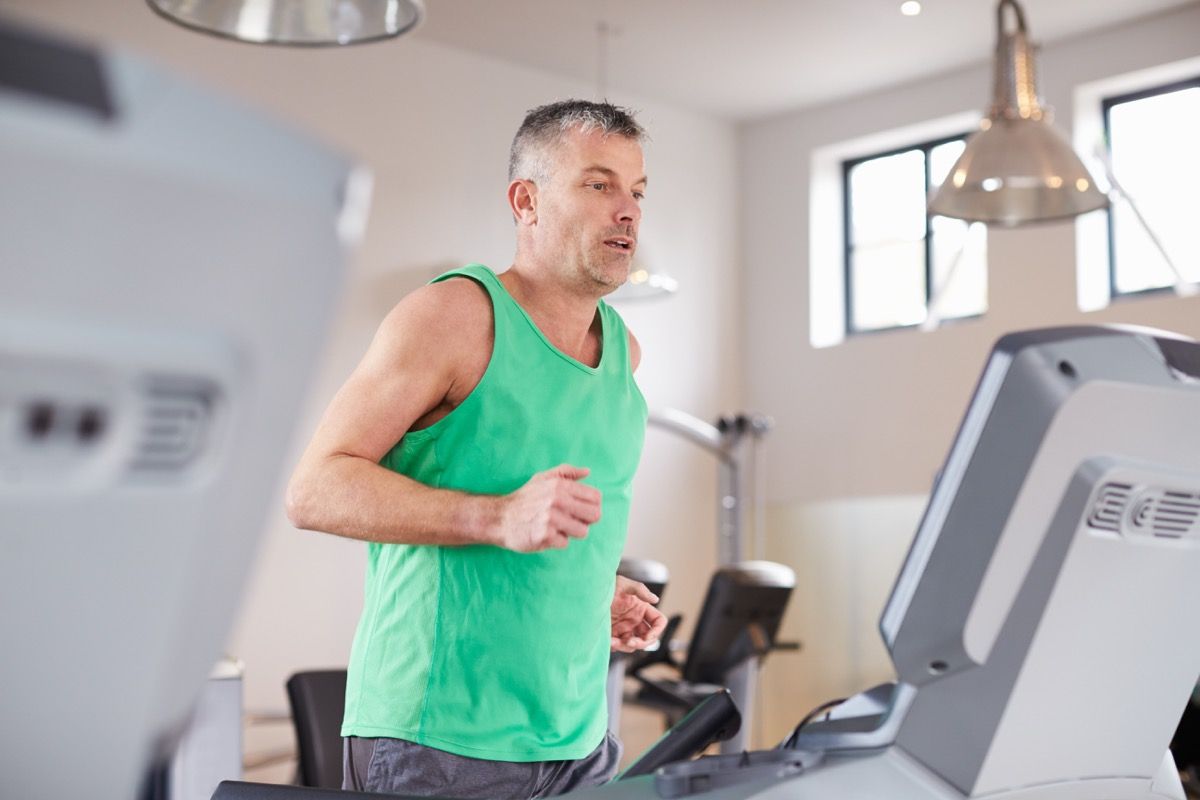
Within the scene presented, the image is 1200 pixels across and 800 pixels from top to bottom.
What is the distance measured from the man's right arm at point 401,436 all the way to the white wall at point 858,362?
4.66m

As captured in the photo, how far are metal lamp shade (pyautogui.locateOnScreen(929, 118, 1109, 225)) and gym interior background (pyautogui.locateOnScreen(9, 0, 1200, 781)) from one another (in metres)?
1.82

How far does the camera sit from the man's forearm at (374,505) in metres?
1.30

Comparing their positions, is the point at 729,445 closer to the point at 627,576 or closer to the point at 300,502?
the point at 627,576

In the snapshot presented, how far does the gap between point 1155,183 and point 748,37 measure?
72.7 inches

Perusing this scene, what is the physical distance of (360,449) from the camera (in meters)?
1.42

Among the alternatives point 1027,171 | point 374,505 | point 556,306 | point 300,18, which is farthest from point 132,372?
point 1027,171

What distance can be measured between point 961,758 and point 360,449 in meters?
0.73

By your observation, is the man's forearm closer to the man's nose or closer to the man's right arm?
the man's right arm

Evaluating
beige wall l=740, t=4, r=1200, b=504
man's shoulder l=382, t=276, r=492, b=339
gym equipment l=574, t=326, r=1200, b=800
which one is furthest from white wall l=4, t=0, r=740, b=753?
gym equipment l=574, t=326, r=1200, b=800

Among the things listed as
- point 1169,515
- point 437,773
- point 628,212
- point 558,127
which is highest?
point 558,127

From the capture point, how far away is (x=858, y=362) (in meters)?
6.54

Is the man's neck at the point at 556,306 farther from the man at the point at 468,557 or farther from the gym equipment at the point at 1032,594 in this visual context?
the gym equipment at the point at 1032,594

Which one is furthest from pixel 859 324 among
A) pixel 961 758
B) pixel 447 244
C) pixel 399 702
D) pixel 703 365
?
pixel 961 758

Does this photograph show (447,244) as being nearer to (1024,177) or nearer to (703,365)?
(703,365)
